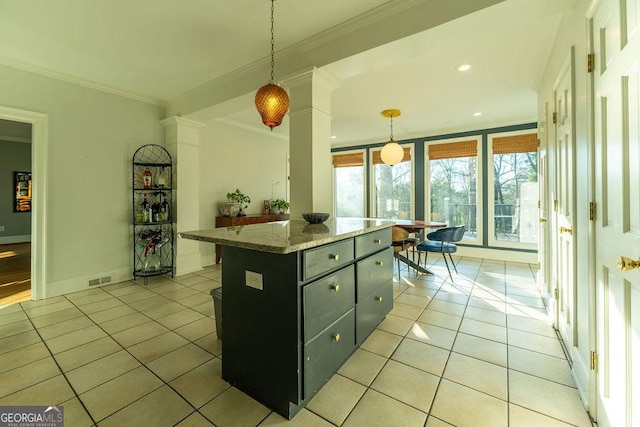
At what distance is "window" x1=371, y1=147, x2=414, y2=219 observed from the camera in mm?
6223

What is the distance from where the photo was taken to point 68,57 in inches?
112

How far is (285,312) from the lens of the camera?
139cm

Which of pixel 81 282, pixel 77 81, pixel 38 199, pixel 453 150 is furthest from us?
pixel 453 150

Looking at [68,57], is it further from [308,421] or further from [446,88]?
[446,88]

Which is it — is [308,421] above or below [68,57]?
below

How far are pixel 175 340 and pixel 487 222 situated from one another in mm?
5494

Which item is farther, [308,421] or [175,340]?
Answer: [175,340]

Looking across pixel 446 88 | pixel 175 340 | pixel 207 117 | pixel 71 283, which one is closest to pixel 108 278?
pixel 71 283

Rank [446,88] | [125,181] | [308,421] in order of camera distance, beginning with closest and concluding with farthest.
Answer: [308,421] < [446,88] < [125,181]

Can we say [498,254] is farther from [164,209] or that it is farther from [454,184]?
[164,209]

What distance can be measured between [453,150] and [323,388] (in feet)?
17.7

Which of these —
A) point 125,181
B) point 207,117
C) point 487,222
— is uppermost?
point 207,117

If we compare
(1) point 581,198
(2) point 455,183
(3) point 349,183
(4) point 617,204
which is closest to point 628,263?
(4) point 617,204

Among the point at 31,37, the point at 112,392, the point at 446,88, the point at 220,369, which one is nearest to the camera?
the point at 112,392
